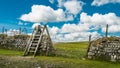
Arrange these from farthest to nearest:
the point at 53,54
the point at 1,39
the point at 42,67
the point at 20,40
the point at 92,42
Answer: the point at 1,39 → the point at 20,40 → the point at 53,54 → the point at 92,42 → the point at 42,67

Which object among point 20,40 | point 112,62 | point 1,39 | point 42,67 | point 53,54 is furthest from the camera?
point 1,39

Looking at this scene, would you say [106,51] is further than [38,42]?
No

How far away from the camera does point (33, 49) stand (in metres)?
35.2

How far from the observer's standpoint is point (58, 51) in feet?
111

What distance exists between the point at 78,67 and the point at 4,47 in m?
20.9

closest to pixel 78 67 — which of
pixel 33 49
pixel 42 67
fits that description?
pixel 42 67

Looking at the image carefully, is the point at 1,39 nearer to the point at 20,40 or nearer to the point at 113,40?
the point at 20,40

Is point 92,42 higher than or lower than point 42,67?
higher

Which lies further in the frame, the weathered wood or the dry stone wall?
the weathered wood

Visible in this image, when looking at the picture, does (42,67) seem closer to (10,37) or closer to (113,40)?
(113,40)

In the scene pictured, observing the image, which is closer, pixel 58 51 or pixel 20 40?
pixel 58 51

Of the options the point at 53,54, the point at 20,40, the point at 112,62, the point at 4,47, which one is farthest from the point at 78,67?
the point at 4,47

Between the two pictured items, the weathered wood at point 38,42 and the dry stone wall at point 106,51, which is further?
the weathered wood at point 38,42

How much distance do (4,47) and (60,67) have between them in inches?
819
